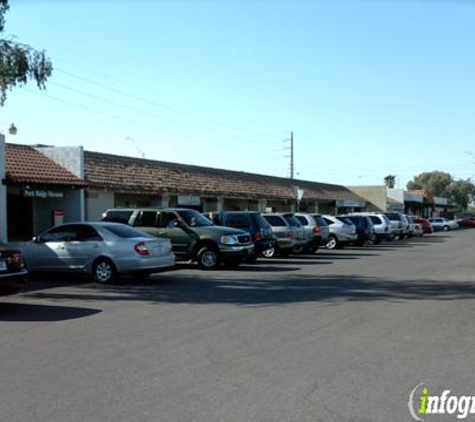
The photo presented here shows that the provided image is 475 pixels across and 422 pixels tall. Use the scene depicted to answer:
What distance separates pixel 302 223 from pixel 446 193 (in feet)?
416

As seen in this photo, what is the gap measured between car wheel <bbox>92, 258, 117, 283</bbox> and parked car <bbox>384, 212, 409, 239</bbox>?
26101 mm

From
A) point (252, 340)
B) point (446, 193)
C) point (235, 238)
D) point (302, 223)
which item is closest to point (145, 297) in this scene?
point (252, 340)

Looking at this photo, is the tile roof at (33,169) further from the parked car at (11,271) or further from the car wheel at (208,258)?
the parked car at (11,271)

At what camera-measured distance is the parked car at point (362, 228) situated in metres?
31.7

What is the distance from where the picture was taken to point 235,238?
18.8 m

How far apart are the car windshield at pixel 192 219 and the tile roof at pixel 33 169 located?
24.9ft

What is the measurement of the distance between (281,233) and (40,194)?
970 cm

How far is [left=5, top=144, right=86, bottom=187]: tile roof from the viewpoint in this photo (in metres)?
24.5

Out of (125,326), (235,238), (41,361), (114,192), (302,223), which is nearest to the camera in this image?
(41,361)

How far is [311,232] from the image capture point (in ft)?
85.0

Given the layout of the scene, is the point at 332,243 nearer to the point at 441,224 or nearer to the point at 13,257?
the point at 13,257

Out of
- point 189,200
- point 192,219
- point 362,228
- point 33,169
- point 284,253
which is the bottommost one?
point 284,253

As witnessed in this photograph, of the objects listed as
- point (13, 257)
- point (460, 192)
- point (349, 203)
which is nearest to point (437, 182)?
point (460, 192)

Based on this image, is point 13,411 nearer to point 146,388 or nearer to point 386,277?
point 146,388
